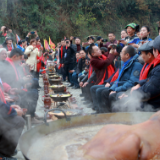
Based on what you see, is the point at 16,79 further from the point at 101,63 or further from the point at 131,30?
the point at 131,30

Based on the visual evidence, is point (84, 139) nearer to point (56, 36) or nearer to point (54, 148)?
point (54, 148)

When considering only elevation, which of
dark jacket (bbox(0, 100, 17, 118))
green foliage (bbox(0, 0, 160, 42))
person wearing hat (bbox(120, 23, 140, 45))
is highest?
green foliage (bbox(0, 0, 160, 42))

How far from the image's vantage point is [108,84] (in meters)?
4.58

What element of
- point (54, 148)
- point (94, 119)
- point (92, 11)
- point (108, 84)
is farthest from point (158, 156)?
point (92, 11)

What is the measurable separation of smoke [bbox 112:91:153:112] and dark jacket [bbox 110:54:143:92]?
0.38m

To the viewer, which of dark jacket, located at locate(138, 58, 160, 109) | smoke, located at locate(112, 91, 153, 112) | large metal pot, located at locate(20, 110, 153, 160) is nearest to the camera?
large metal pot, located at locate(20, 110, 153, 160)

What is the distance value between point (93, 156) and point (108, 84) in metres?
3.35

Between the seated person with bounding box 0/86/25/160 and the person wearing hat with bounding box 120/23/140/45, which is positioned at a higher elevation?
the person wearing hat with bounding box 120/23/140/45

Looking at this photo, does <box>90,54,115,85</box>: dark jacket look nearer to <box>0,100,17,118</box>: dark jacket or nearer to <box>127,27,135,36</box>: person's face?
<box>127,27,135,36</box>: person's face

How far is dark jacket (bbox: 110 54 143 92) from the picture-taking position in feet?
11.7

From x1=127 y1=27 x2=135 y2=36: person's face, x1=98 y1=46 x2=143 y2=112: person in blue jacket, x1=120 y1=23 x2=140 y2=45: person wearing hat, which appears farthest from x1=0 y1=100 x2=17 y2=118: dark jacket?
x1=127 y1=27 x2=135 y2=36: person's face

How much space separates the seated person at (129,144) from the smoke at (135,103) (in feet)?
4.93

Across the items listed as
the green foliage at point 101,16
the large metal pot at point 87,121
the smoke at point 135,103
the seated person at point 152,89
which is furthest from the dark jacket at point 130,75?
the green foliage at point 101,16

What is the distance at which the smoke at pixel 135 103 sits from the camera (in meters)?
2.79
